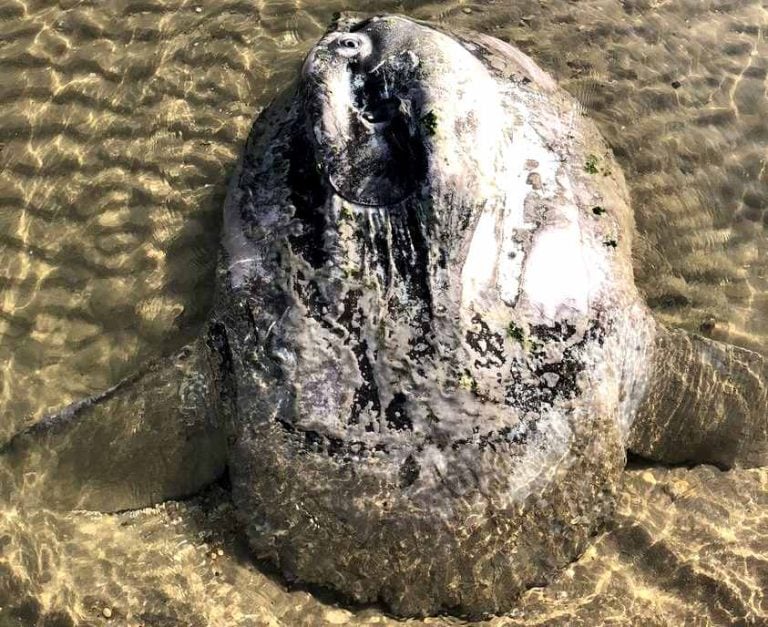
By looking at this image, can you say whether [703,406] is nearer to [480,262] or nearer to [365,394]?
[480,262]

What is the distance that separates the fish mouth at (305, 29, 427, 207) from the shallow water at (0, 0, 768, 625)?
1.78 meters

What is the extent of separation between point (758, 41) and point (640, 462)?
401 cm

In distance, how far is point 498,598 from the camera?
363 centimetres

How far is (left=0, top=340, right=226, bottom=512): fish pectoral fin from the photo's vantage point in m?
3.95

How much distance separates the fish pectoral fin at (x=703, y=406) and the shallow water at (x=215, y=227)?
0.20 metres

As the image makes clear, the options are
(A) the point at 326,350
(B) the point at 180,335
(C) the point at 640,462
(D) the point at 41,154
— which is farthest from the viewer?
(D) the point at 41,154

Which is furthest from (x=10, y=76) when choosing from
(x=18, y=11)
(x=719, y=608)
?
(x=719, y=608)

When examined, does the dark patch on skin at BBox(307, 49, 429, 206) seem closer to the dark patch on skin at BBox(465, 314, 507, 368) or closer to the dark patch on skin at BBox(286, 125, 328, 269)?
the dark patch on skin at BBox(286, 125, 328, 269)

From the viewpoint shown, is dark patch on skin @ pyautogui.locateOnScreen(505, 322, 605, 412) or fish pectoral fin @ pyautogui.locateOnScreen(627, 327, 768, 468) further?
fish pectoral fin @ pyautogui.locateOnScreen(627, 327, 768, 468)

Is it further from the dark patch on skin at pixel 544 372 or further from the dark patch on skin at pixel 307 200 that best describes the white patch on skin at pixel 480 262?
the dark patch on skin at pixel 307 200

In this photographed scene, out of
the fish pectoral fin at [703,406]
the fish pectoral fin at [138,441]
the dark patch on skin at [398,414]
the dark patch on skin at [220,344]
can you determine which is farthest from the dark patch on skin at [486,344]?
the fish pectoral fin at [138,441]

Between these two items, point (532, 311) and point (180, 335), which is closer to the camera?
point (532, 311)

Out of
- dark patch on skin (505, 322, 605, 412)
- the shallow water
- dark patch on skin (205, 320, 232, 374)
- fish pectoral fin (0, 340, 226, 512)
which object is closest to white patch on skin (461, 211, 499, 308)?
dark patch on skin (505, 322, 605, 412)

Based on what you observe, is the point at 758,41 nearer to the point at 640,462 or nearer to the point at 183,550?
the point at 640,462
